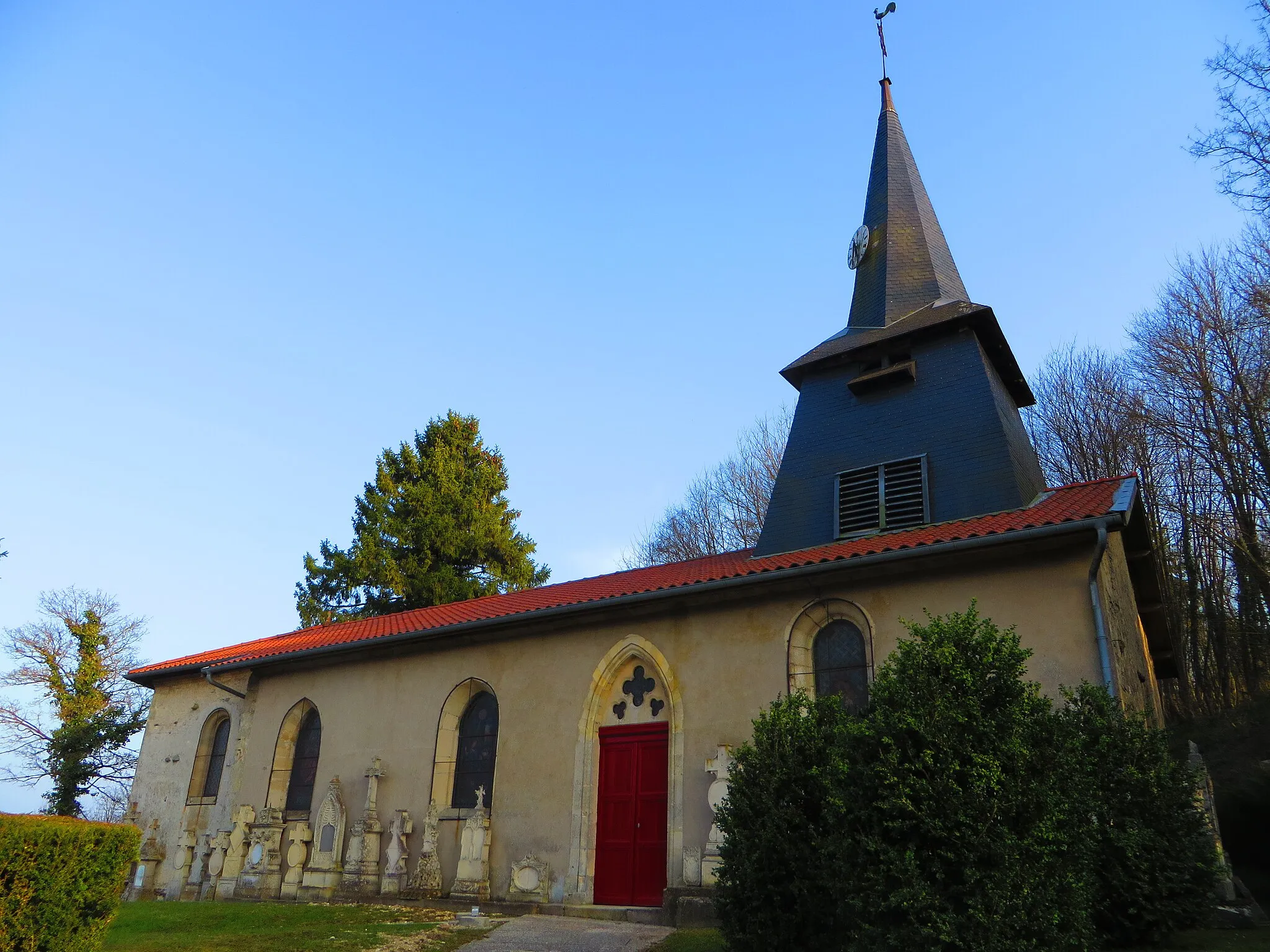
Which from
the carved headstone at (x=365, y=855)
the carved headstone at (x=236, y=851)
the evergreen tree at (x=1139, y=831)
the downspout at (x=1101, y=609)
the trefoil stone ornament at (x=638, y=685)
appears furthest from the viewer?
the carved headstone at (x=236, y=851)

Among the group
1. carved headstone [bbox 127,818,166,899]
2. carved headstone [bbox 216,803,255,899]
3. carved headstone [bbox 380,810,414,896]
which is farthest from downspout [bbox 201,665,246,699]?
carved headstone [bbox 380,810,414,896]

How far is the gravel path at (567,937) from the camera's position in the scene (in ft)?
26.7

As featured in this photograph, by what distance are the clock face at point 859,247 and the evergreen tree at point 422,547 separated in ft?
52.8

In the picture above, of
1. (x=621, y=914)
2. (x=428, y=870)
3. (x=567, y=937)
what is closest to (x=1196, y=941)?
(x=567, y=937)

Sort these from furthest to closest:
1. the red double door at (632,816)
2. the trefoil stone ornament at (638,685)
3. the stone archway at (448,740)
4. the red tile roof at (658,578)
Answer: the stone archway at (448,740), the trefoil stone ornament at (638,685), the red double door at (632,816), the red tile roof at (658,578)

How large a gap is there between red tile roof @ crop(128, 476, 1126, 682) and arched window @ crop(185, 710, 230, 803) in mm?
1210

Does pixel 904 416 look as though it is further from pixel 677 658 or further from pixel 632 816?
pixel 632 816

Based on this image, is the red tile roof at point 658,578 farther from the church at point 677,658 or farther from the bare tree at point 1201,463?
the bare tree at point 1201,463

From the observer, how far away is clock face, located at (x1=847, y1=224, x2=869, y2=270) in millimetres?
15844

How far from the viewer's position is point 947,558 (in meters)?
9.73

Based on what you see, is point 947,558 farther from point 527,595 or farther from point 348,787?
point 348,787

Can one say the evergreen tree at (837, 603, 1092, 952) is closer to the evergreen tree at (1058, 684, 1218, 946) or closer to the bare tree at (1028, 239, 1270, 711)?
the evergreen tree at (1058, 684, 1218, 946)

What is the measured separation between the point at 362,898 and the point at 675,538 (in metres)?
19.9

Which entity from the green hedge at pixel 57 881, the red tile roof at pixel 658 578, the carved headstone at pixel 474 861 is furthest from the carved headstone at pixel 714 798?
the green hedge at pixel 57 881
